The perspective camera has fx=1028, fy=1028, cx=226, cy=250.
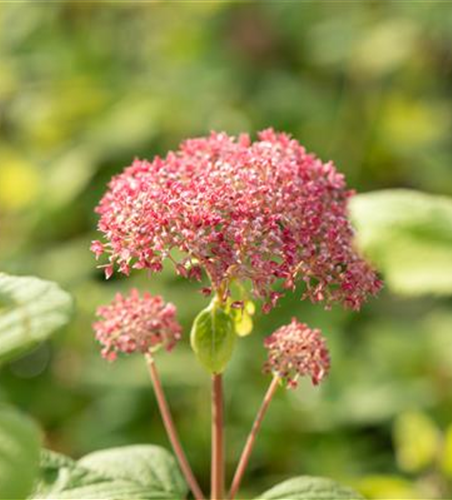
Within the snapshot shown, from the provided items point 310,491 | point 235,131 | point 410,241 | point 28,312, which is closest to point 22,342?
point 28,312

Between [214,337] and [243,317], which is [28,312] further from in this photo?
[243,317]

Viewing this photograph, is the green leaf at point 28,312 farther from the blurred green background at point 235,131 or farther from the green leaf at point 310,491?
the blurred green background at point 235,131

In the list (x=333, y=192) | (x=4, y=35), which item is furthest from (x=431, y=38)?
(x=333, y=192)

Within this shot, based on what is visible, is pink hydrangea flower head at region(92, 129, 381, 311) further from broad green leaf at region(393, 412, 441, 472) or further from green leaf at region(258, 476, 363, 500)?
broad green leaf at region(393, 412, 441, 472)

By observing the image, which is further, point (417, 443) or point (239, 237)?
point (417, 443)

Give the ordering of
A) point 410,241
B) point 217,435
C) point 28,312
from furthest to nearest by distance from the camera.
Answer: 1. point 217,435
2. point 28,312
3. point 410,241
